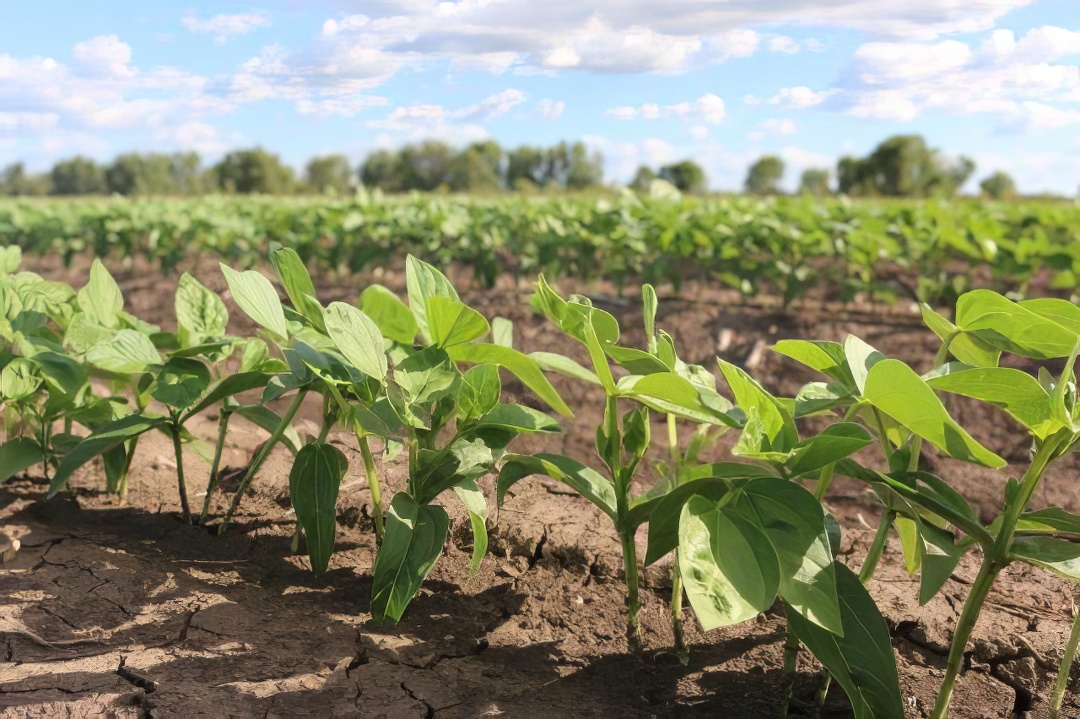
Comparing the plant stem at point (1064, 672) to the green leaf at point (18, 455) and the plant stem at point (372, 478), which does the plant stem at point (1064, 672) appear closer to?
the plant stem at point (372, 478)

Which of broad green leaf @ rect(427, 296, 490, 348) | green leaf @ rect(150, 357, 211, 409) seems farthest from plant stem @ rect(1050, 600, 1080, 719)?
green leaf @ rect(150, 357, 211, 409)

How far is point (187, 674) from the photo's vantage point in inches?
64.6

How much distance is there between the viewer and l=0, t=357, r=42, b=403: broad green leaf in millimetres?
2139

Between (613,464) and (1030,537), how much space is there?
69 cm

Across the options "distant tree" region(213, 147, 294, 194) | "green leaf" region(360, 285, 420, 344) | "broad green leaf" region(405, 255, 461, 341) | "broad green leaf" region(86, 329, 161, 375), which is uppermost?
"distant tree" region(213, 147, 294, 194)

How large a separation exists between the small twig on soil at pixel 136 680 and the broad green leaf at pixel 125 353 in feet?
2.14

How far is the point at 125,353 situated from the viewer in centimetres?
200

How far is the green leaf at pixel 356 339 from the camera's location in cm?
155

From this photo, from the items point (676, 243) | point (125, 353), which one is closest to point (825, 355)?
point (125, 353)

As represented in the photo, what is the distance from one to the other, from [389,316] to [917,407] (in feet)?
3.70

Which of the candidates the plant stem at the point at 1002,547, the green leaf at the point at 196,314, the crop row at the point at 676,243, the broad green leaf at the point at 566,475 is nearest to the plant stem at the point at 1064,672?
the plant stem at the point at 1002,547

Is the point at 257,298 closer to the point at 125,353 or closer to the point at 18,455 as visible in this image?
the point at 125,353

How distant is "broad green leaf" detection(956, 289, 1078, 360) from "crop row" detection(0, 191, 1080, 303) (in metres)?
3.93

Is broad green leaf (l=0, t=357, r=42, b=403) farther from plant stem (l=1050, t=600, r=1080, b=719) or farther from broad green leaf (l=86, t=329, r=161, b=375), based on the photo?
plant stem (l=1050, t=600, r=1080, b=719)
